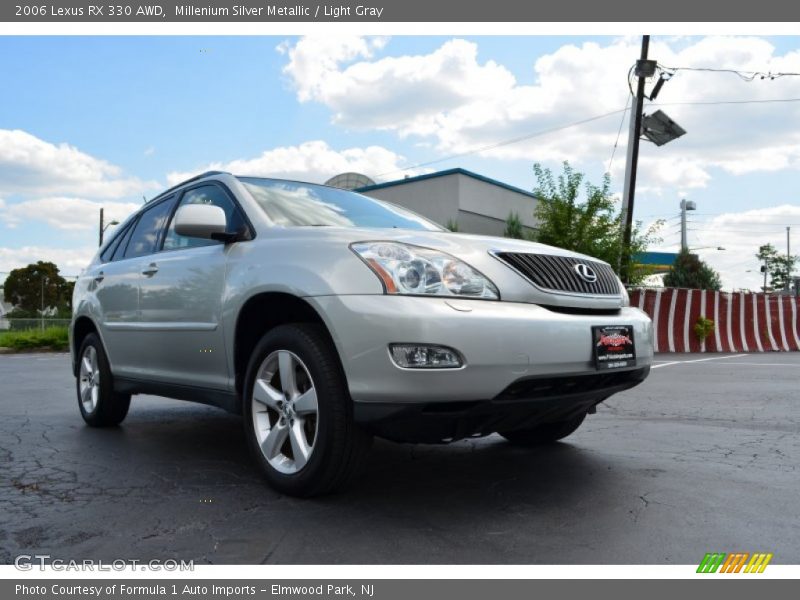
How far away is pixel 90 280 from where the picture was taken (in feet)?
19.3

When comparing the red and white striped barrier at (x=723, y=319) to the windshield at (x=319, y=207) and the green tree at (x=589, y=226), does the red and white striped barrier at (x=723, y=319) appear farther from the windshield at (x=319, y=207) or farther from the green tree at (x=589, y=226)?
the windshield at (x=319, y=207)

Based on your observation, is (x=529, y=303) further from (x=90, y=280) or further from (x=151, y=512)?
(x=90, y=280)

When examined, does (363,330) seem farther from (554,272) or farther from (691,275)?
(691,275)

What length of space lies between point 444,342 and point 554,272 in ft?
2.75

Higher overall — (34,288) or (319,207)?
(34,288)

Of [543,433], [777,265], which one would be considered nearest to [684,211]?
[777,265]

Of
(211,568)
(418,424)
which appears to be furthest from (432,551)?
(211,568)

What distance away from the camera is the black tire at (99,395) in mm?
5523

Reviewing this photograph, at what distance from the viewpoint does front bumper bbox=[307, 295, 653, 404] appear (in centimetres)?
303

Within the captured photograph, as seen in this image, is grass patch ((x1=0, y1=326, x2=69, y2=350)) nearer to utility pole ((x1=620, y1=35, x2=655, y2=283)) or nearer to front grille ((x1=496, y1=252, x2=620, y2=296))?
utility pole ((x1=620, y1=35, x2=655, y2=283))

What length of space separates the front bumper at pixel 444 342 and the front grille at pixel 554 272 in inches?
9.2

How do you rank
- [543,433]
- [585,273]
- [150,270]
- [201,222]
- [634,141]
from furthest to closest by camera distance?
[634,141]
[150,270]
[543,433]
[201,222]
[585,273]

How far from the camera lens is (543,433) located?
15.4 ft

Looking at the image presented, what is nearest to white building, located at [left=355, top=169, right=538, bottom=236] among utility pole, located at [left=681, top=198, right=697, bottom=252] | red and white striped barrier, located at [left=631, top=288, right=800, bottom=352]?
red and white striped barrier, located at [left=631, top=288, right=800, bottom=352]
